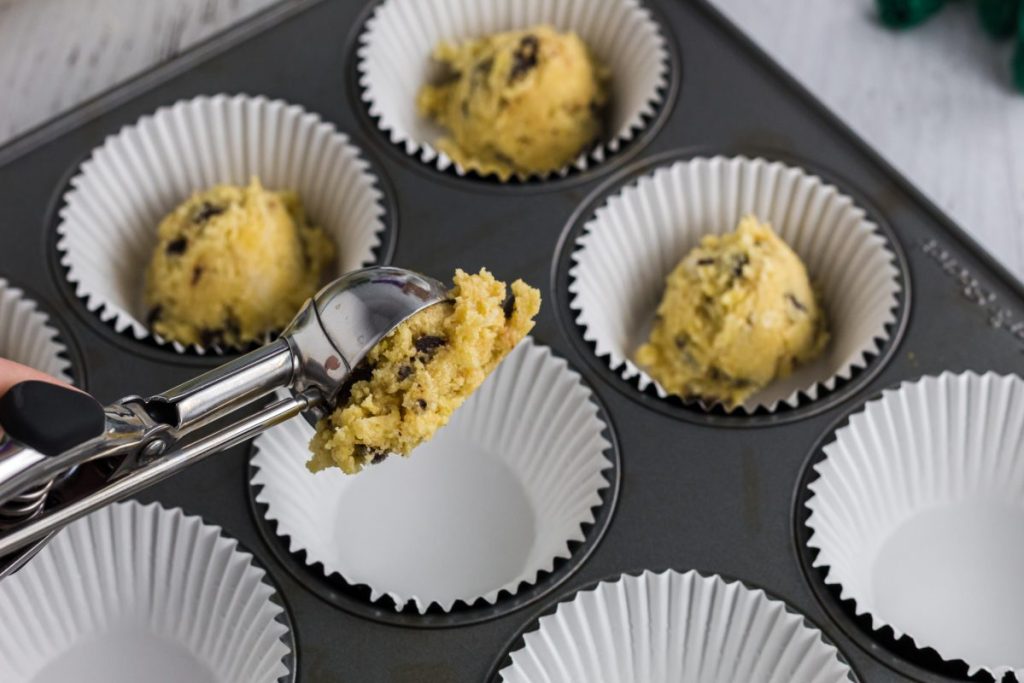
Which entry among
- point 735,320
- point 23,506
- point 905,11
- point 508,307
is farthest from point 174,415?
point 905,11

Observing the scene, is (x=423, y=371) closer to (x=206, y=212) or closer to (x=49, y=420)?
(x=49, y=420)

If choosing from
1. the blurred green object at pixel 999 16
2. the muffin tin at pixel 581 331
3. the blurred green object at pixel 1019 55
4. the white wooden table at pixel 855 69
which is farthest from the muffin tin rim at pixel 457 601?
the blurred green object at pixel 999 16

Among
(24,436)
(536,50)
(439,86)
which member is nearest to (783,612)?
(24,436)

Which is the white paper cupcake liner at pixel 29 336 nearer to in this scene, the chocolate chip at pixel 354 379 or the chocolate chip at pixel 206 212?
the chocolate chip at pixel 206 212

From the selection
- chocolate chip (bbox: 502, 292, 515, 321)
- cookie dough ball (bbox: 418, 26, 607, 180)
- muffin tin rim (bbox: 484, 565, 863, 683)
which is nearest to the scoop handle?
chocolate chip (bbox: 502, 292, 515, 321)

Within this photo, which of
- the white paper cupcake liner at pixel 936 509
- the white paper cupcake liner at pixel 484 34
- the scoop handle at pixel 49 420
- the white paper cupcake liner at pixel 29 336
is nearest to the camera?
the scoop handle at pixel 49 420

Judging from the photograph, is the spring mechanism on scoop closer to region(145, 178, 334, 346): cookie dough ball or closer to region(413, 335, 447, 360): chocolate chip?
region(413, 335, 447, 360): chocolate chip
